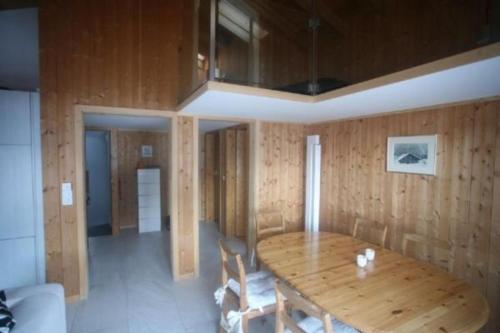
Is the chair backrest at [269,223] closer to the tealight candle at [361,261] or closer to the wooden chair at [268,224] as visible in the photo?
the wooden chair at [268,224]

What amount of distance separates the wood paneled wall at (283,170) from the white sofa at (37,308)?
2.39m

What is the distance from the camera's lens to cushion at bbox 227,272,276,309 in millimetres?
1921

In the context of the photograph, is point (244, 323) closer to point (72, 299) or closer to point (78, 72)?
point (72, 299)

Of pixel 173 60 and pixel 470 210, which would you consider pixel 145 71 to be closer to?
pixel 173 60

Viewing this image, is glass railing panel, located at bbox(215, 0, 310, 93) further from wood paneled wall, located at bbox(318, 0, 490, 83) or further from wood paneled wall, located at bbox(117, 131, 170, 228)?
wood paneled wall, located at bbox(117, 131, 170, 228)

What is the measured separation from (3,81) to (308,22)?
4457 millimetres

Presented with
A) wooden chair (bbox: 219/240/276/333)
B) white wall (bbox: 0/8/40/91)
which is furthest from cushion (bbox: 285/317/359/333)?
white wall (bbox: 0/8/40/91)

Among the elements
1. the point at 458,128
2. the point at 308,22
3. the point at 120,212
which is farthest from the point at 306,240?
the point at 120,212

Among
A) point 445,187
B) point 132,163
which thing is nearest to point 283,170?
point 445,187

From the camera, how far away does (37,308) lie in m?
1.65

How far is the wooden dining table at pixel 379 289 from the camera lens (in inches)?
51.3

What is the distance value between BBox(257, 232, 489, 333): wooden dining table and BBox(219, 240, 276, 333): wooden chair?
0.24 meters

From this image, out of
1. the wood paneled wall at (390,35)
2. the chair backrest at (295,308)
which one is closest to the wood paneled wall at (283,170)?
the wood paneled wall at (390,35)

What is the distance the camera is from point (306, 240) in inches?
99.6
